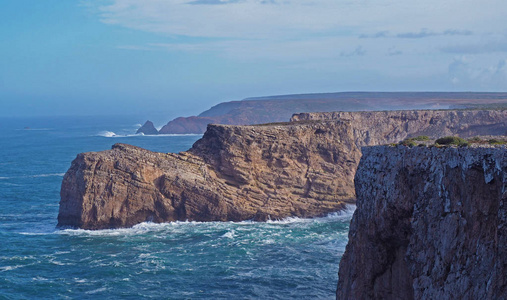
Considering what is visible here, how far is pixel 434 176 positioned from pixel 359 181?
536 centimetres

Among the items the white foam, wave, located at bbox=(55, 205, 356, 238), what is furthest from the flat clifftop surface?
the white foam

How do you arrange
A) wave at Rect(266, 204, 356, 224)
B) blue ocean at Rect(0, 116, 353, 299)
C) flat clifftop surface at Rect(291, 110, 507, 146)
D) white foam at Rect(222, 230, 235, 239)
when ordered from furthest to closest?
flat clifftop surface at Rect(291, 110, 507, 146) < wave at Rect(266, 204, 356, 224) < white foam at Rect(222, 230, 235, 239) < blue ocean at Rect(0, 116, 353, 299)

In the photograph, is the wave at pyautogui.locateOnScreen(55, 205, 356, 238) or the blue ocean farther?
the wave at pyautogui.locateOnScreen(55, 205, 356, 238)

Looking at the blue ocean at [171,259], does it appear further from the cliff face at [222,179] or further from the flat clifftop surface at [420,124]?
the flat clifftop surface at [420,124]

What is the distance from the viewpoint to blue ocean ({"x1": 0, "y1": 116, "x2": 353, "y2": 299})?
35969 mm

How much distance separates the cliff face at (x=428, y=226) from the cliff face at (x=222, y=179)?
31181mm

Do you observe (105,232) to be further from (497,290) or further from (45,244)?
(497,290)

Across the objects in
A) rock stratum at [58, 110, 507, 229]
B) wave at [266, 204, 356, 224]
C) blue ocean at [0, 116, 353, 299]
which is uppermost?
rock stratum at [58, 110, 507, 229]

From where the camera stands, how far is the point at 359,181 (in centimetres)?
2406

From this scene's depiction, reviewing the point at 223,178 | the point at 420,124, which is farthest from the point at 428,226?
the point at 420,124

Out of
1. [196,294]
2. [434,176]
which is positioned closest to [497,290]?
[434,176]

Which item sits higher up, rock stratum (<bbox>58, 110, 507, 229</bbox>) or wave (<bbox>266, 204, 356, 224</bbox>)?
rock stratum (<bbox>58, 110, 507, 229</bbox>)

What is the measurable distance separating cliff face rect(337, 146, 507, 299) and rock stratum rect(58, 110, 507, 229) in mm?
31177

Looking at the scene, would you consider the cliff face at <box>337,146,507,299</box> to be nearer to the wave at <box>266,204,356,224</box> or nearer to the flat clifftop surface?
the wave at <box>266,204,356,224</box>
